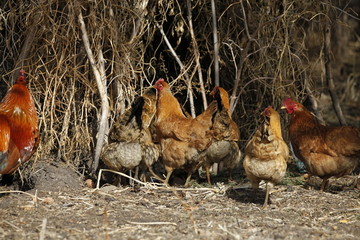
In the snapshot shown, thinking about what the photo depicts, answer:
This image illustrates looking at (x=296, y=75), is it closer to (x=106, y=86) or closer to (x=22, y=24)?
(x=106, y=86)

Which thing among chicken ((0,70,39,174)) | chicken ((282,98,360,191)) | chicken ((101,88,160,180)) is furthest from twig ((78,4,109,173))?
chicken ((282,98,360,191))

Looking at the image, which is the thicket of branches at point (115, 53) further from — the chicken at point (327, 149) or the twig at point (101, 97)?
the chicken at point (327, 149)

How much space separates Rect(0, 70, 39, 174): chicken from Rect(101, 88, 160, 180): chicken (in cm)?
92

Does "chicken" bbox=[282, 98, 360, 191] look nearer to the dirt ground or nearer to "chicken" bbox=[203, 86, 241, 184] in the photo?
the dirt ground

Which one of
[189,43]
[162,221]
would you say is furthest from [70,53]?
[162,221]

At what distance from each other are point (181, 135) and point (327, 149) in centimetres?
175

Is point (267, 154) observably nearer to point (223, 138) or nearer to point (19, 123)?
point (223, 138)

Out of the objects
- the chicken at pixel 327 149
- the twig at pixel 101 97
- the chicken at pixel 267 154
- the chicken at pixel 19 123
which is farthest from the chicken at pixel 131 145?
the chicken at pixel 327 149

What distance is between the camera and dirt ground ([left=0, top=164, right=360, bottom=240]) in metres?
4.70

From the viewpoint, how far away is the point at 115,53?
6.73m

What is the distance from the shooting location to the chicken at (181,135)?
650cm

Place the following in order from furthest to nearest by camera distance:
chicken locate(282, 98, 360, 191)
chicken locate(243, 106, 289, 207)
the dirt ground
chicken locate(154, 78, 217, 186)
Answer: chicken locate(154, 78, 217, 186), chicken locate(282, 98, 360, 191), chicken locate(243, 106, 289, 207), the dirt ground

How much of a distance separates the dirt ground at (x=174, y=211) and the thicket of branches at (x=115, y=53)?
732mm

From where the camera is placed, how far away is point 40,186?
6387mm
